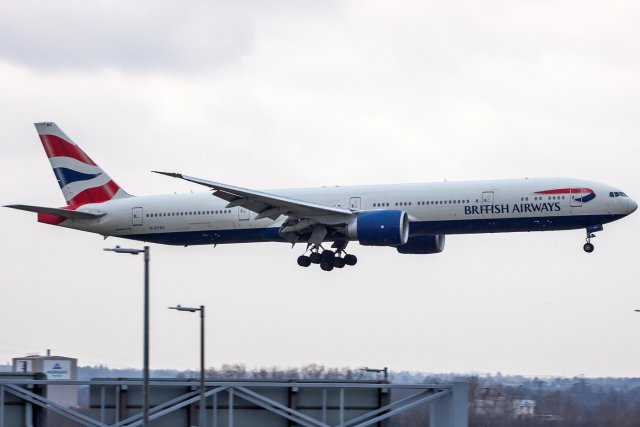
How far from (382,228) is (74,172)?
878 inches

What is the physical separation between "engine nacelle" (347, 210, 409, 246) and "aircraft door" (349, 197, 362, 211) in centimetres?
223

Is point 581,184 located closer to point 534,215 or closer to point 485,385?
point 534,215

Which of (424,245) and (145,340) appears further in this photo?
(424,245)

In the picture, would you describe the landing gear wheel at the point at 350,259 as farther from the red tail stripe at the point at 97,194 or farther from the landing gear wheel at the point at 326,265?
the red tail stripe at the point at 97,194

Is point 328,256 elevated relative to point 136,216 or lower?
lower

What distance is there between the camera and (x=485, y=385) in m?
61.1

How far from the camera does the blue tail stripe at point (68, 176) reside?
72250 millimetres

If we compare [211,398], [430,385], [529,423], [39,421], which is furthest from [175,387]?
[529,423]

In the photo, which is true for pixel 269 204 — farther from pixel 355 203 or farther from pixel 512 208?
pixel 512 208

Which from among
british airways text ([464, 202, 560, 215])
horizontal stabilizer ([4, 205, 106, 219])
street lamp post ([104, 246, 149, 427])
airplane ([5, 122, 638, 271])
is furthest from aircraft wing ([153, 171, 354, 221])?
street lamp post ([104, 246, 149, 427])

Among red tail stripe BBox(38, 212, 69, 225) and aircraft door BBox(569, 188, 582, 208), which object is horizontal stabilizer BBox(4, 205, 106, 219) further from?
aircraft door BBox(569, 188, 582, 208)

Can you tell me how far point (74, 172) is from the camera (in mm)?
72812

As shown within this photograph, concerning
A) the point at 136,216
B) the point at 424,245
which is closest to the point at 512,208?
the point at 424,245

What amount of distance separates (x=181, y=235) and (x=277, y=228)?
5501 millimetres
